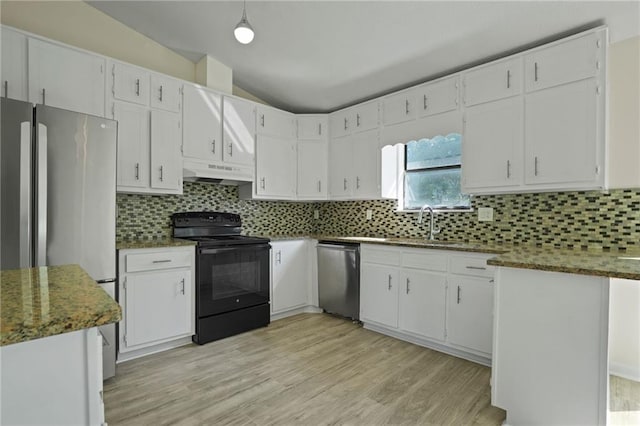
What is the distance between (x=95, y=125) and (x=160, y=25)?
142 cm

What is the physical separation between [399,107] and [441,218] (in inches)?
49.0

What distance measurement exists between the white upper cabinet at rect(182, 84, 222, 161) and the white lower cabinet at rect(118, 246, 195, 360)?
102 cm

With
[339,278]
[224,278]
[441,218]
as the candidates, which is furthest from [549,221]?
[224,278]

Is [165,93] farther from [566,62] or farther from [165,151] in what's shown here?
[566,62]

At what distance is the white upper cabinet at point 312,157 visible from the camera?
419cm

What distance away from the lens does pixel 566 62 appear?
2418mm

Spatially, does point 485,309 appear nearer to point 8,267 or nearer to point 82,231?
point 82,231

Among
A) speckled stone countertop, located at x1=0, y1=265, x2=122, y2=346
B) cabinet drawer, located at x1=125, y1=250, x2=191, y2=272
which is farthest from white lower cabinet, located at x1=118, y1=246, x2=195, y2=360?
speckled stone countertop, located at x1=0, y1=265, x2=122, y2=346

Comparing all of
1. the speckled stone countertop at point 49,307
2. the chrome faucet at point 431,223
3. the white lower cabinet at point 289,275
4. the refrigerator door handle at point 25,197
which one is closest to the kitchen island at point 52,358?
the speckled stone countertop at point 49,307

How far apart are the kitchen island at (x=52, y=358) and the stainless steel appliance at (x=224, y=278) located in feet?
7.23

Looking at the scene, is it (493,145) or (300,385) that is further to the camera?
(493,145)

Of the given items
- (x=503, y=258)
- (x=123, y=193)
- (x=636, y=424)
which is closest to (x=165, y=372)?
(x=123, y=193)

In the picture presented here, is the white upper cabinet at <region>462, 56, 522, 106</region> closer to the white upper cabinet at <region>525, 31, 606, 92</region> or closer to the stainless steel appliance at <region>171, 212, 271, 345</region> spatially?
the white upper cabinet at <region>525, 31, 606, 92</region>

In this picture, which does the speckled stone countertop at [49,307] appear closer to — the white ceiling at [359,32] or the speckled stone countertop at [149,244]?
the speckled stone countertop at [149,244]
